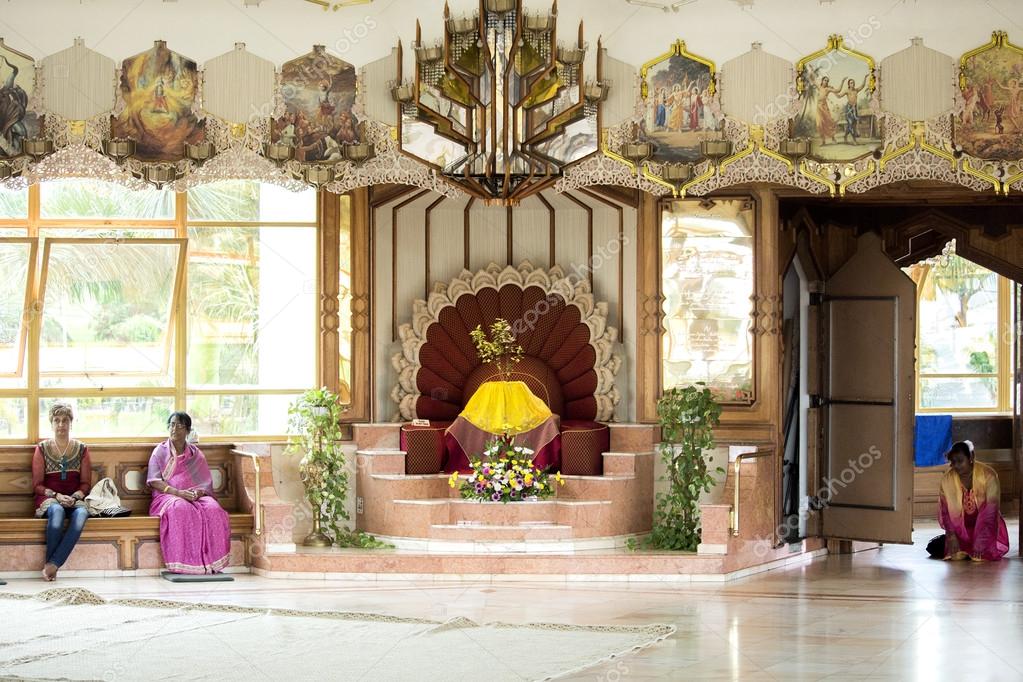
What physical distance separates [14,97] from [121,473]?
2.79 meters

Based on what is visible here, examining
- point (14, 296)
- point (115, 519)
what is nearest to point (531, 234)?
point (115, 519)

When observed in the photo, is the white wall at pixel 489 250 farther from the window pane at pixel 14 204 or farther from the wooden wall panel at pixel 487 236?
the window pane at pixel 14 204

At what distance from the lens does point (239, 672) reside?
739 centimetres

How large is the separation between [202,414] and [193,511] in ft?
4.02

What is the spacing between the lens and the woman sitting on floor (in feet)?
38.1

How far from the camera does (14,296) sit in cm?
1139

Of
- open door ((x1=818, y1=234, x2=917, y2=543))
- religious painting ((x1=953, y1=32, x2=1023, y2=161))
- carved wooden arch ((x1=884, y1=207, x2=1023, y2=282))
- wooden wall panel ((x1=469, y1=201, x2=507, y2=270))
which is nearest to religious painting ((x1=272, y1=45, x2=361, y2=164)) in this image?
wooden wall panel ((x1=469, y1=201, x2=507, y2=270))

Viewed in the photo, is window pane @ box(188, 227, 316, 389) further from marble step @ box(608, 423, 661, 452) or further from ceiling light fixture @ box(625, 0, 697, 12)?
ceiling light fixture @ box(625, 0, 697, 12)

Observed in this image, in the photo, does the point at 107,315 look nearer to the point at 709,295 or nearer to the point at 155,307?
the point at 155,307

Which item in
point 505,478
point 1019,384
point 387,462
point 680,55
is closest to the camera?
point 680,55

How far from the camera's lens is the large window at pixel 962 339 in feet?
50.5

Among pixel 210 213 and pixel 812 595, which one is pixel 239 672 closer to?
pixel 812 595

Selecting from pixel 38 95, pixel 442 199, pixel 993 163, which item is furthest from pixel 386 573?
pixel 993 163

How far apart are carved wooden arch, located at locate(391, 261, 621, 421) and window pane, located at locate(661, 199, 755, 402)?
0.52m
